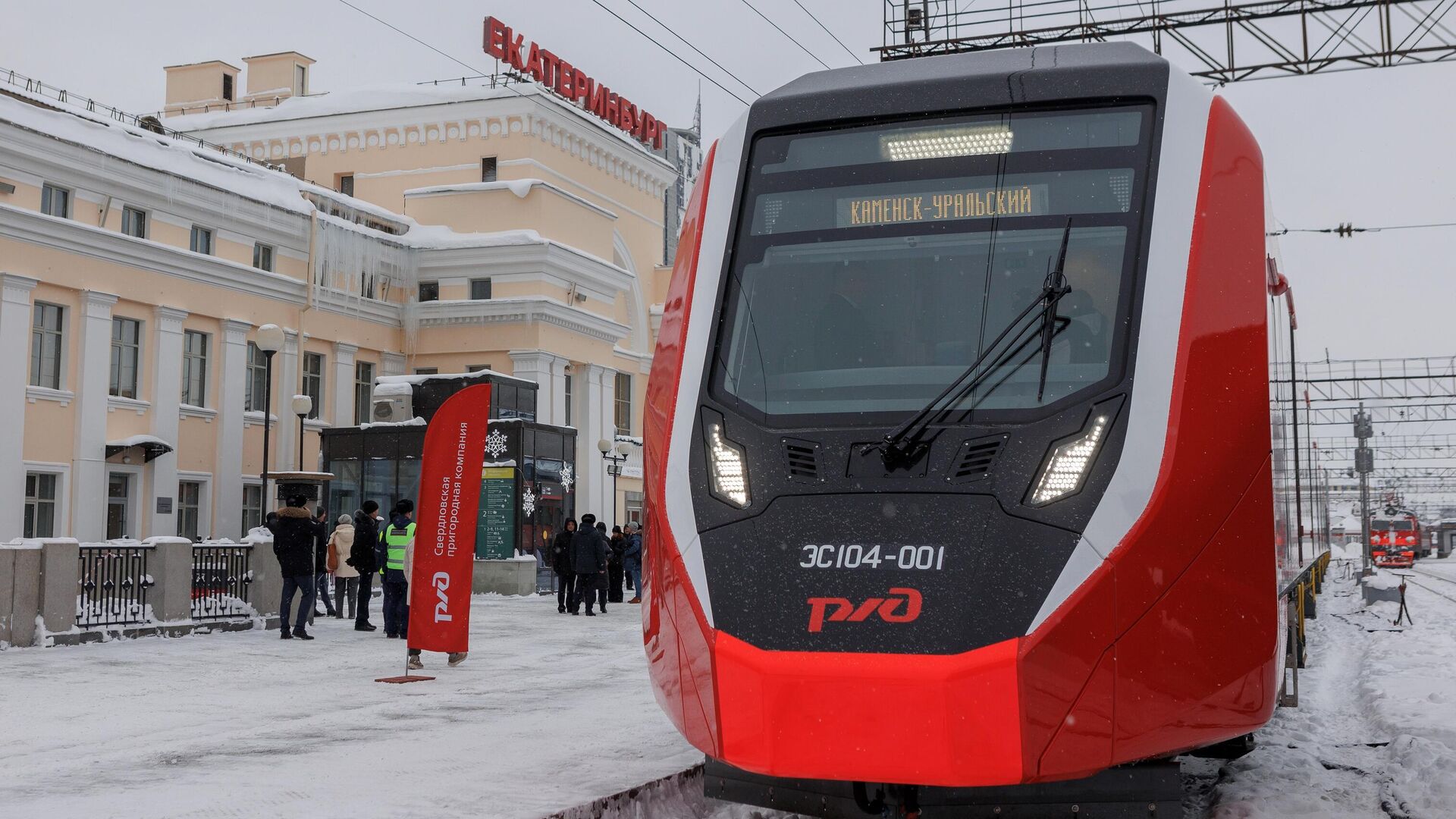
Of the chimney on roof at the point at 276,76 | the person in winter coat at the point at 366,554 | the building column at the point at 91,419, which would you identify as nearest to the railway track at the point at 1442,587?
the person in winter coat at the point at 366,554

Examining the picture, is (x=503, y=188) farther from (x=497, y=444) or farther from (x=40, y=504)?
(x=40, y=504)

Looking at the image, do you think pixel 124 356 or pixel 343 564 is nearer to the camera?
pixel 343 564

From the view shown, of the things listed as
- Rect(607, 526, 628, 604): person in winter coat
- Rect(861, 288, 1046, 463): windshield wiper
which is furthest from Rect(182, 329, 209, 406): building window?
Rect(861, 288, 1046, 463): windshield wiper

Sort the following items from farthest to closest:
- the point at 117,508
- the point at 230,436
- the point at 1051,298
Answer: the point at 230,436 → the point at 117,508 → the point at 1051,298

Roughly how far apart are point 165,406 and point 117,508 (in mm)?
2616

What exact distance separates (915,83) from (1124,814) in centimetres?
315

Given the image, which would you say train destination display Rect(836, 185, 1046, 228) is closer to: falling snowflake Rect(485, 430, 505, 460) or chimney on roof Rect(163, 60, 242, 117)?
falling snowflake Rect(485, 430, 505, 460)

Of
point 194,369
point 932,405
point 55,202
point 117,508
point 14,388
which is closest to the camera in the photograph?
point 932,405

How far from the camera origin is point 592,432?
46344 millimetres

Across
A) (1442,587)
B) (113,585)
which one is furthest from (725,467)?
(1442,587)

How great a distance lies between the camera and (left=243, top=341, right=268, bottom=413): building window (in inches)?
1489

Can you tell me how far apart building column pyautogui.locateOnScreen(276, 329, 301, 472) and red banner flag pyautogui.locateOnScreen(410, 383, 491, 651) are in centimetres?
2628

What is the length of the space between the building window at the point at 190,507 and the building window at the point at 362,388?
6.33 m

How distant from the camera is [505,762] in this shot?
8250 mm
